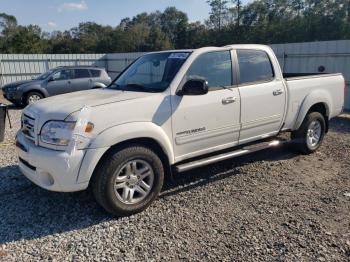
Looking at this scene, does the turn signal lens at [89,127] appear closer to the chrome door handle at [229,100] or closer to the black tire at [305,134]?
the chrome door handle at [229,100]

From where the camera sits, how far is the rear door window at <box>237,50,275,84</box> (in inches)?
188

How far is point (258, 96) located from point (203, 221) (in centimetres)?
214

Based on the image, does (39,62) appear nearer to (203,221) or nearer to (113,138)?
(113,138)

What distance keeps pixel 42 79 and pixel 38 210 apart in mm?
10382

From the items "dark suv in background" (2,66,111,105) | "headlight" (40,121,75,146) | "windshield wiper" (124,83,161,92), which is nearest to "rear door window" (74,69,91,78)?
"dark suv in background" (2,66,111,105)

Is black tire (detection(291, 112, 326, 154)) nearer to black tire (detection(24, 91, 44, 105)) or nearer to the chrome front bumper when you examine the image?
the chrome front bumper

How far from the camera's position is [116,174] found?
3.58 meters

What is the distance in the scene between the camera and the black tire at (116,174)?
3504 mm

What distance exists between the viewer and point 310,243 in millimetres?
3232

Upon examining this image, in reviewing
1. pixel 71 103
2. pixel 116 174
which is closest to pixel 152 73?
pixel 71 103

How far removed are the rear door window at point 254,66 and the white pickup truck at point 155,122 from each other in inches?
A: 0.6

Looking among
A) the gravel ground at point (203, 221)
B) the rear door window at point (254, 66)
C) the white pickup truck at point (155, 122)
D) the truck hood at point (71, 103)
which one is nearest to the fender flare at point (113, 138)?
the white pickup truck at point (155, 122)

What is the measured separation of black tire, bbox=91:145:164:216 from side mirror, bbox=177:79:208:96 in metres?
0.84

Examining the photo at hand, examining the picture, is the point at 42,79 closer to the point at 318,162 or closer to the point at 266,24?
the point at 318,162
